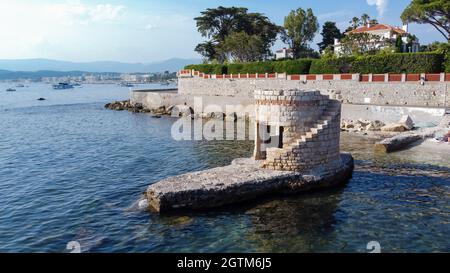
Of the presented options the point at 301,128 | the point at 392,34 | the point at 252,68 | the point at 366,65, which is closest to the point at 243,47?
the point at 252,68

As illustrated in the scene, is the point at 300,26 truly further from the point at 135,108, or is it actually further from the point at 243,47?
the point at 135,108

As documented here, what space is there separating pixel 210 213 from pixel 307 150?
5152mm

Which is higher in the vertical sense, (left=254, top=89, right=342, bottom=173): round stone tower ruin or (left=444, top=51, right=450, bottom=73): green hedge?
(left=444, top=51, right=450, bottom=73): green hedge

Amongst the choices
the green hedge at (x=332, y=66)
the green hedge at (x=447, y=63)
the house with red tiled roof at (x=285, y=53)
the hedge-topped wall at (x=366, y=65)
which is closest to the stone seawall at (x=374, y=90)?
the hedge-topped wall at (x=366, y=65)

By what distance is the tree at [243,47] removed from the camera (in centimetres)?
6056

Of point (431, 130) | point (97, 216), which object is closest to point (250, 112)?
point (431, 130)

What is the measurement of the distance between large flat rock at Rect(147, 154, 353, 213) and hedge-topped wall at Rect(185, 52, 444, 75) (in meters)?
21.6

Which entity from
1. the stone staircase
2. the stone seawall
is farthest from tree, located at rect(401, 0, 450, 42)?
the stone staircase

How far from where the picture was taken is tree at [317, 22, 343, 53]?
7569cm

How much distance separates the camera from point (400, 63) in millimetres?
34969

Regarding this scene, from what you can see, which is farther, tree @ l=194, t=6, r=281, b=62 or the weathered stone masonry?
tree @ l=194, t=6, r=281, b=62

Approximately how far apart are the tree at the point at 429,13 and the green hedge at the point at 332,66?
522 inches

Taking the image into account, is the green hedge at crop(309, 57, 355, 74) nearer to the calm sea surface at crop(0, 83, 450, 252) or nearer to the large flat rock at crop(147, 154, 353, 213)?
the calm sea surface at crop(0, 83, 450, 252)

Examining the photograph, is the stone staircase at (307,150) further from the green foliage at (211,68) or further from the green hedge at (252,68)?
the green foliage at (211,68)
